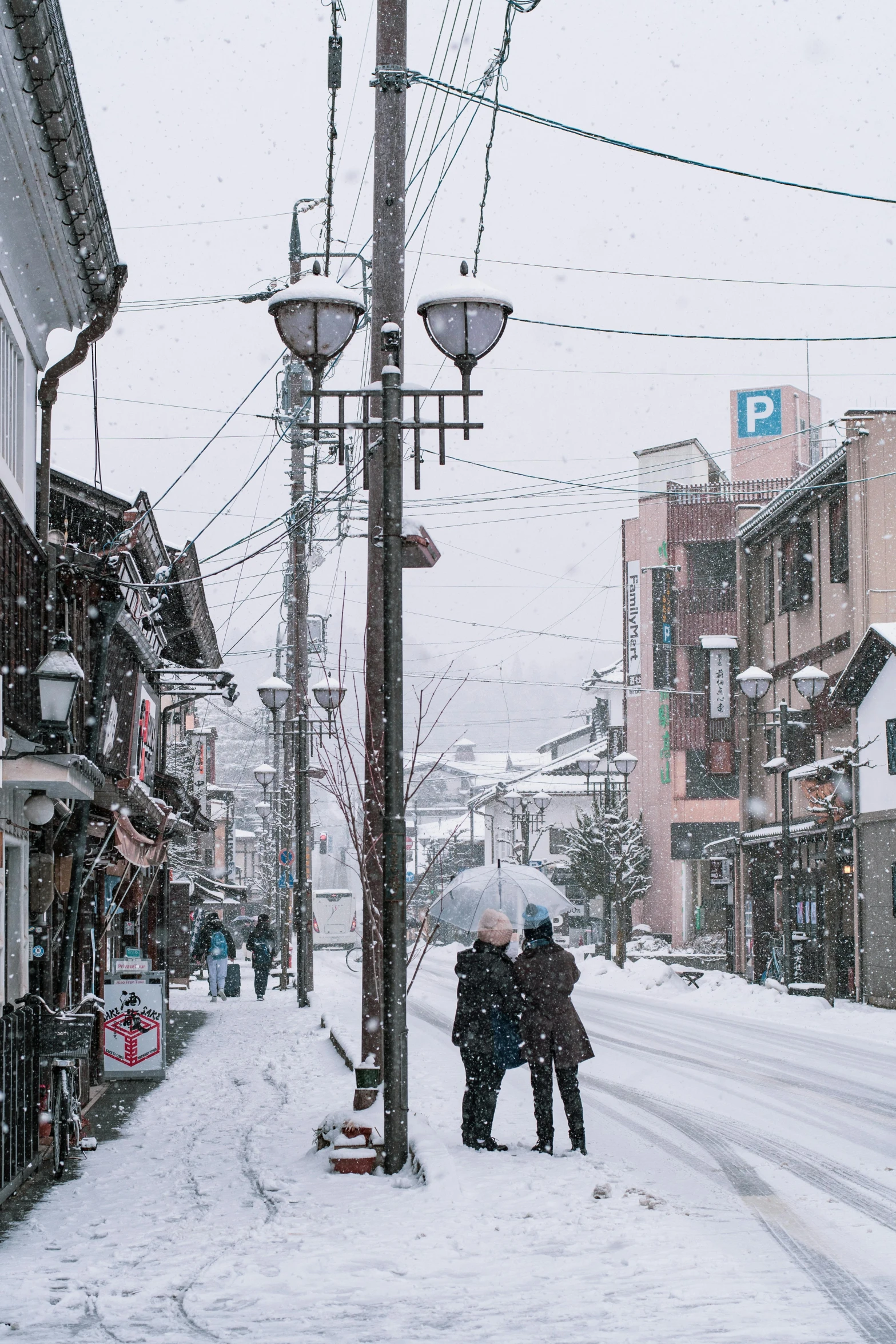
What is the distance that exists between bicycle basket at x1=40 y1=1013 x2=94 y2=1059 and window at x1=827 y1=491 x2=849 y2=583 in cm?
2355

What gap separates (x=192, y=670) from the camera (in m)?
20.1

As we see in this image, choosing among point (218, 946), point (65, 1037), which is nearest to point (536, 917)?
point (65, 1037)

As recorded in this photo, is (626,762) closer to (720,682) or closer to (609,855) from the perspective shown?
(609,855)

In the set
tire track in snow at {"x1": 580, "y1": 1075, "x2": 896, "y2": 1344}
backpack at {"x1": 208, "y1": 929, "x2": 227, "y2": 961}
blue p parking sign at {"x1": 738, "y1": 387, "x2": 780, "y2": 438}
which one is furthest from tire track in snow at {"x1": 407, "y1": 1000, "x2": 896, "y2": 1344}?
blue p parking sign at {"x1": 738, "y1": 387, "x2": 780, "y2": 438}

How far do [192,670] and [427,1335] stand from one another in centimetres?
1470

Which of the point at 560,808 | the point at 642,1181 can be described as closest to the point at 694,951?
the point at 560,808

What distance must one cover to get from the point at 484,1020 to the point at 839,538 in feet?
77.1

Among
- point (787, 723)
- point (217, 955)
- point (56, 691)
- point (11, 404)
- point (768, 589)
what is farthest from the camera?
point (768, 589)

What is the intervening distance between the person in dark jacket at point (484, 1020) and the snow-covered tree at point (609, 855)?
1261 inches

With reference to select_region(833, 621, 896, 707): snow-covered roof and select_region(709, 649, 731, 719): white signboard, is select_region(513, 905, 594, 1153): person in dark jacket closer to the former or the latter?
select_region(833, 621, 896, 707): snow-covered roof

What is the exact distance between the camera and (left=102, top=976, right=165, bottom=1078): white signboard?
15.5 metres

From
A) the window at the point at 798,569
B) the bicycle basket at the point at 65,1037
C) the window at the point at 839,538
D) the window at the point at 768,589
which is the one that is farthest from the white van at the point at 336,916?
the bicycle basket at the point at 65,1037

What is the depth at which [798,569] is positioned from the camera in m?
34.9

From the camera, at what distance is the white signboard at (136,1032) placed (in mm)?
15500
